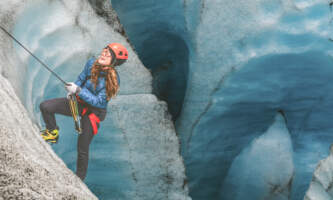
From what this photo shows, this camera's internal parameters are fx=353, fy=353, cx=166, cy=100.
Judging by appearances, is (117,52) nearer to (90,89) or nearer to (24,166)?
(90,89)

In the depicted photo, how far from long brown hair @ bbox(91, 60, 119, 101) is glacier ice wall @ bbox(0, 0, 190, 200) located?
12 centimetres

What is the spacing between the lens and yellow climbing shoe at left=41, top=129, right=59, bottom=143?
132cm

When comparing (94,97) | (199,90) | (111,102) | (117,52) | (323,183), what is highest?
(117,52)

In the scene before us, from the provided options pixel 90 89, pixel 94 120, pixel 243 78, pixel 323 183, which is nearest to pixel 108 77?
pixel 90 89

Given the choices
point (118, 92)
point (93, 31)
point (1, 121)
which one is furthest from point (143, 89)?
point (1, 121)

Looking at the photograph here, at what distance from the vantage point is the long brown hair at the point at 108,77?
1.34m

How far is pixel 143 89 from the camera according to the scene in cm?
162

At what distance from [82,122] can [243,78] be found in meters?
0.88

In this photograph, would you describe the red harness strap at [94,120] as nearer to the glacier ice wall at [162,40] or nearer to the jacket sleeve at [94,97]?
the jacket sleeve at [94,97]

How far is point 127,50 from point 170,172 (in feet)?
2.00

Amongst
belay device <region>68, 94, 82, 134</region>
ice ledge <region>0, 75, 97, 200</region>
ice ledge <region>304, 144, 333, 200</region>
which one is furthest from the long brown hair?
ice ledge <region>304, 144, 333, 200</region>

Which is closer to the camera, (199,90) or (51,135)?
(51,135)

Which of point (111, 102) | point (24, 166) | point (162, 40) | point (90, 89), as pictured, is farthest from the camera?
point (162, 40)

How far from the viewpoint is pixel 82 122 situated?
4.53 ft
